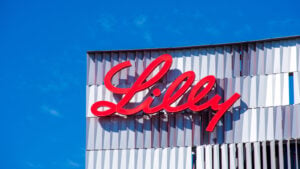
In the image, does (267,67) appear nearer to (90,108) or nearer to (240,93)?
(240,93)

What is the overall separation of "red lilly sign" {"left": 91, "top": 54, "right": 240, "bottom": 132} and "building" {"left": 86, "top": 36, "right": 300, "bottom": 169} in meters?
0.44

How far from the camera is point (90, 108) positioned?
202ft

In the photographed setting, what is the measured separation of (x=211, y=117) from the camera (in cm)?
6000

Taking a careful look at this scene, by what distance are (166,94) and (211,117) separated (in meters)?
2.78

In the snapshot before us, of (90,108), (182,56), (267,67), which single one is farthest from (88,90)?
(267,67)

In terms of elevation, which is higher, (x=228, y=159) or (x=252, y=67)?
(x=252, y=67)

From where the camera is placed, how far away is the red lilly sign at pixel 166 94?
196 feet

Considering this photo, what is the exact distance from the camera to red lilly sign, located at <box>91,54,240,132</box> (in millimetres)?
59594

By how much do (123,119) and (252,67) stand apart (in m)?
7.65

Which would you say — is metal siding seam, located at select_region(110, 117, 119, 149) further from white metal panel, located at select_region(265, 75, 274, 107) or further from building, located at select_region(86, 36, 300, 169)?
white metal panel, located at select_region(265, 75, 274, 107)

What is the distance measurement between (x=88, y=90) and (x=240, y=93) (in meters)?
8.59

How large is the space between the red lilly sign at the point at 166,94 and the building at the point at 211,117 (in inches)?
17.5

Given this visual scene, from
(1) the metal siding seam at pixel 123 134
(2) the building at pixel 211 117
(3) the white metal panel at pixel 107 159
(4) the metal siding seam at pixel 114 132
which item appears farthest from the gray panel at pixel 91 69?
(3) the white metal panel at pixel 107 159

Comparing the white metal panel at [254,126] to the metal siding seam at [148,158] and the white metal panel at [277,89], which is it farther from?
the metal siding seam at [148,158]
